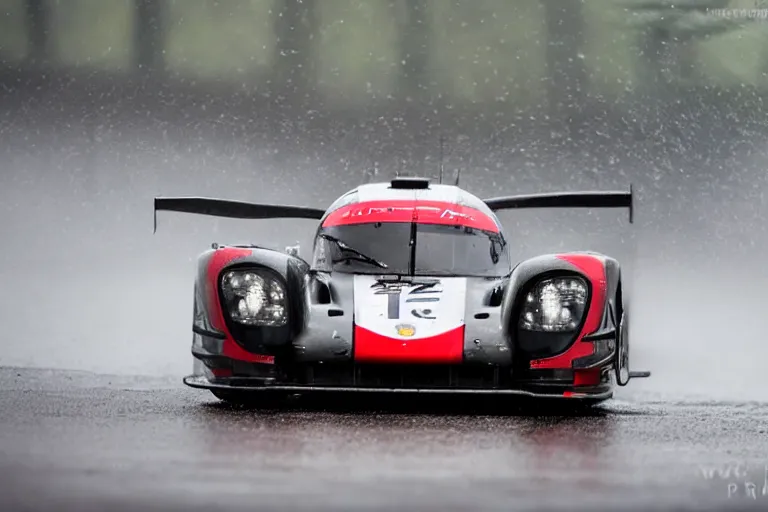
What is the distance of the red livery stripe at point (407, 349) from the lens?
629cm

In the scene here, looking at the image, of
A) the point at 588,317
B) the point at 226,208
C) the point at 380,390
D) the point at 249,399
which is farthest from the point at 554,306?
the point at 226,208

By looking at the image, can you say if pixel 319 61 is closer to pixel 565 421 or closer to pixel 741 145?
pixel 741 145

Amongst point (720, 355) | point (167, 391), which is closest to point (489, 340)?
point (167, 391)

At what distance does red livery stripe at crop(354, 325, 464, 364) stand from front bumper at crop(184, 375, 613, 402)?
0.39ft

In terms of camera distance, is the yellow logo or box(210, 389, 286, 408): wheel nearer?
the yellow logo

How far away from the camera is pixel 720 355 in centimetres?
983

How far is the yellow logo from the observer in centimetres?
637

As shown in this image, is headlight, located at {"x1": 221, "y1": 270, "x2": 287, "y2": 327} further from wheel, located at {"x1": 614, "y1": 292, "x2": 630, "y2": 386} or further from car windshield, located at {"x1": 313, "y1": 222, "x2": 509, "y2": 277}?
wheel, located at {"x1": 614, "y1": 292, "x2": 630, "y2": 386}

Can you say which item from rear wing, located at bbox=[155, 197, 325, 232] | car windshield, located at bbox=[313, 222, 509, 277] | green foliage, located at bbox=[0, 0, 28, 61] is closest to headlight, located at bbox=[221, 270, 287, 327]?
car windshield, located at bbox=[313, 222, 509, 277]

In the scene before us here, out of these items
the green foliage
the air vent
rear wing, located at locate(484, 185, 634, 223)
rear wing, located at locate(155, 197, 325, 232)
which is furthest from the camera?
the green foliage

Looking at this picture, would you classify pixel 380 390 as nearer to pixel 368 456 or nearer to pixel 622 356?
pixel 622 356

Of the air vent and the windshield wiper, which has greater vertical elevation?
the air vent

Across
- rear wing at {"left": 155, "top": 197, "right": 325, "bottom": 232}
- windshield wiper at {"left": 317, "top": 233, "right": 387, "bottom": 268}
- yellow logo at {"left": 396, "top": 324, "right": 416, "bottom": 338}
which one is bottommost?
yellow logo at {"left": 396, "top": 324, "right": 416, "bottom": 338}

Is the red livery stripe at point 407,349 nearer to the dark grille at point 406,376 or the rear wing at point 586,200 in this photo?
the dark grille at point 406,376
